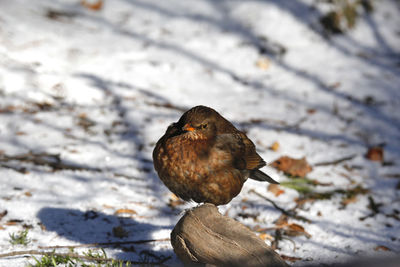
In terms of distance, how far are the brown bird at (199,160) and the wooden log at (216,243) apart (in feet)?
0.57

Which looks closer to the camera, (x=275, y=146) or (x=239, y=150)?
(x=239, y=150)

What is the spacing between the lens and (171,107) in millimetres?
5516

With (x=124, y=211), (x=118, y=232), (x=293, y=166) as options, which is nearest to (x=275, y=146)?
(x=293, y=166)

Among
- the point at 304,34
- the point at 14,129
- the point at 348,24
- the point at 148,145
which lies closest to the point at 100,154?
the point at 148,145

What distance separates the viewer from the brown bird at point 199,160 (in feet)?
9.39

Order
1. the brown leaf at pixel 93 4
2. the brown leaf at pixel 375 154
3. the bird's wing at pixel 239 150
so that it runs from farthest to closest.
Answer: the brown leaf at pixel 93 4, the brown leaf at pixel 375 154, the bird's wing at pixel 239 150

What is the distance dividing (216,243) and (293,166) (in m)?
2.09

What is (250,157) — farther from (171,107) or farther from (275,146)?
(171,107)

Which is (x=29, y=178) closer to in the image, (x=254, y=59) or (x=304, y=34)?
(x=254, y=59)

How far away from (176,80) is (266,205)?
280cm

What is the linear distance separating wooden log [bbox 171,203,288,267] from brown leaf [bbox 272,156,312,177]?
1813 millimetres

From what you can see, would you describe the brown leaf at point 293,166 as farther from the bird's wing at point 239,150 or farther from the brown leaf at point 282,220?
the bird's wing at point 239,150

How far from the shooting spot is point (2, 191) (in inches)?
141

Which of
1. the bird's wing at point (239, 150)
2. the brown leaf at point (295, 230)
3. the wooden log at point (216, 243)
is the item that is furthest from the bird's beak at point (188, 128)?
the brown leaf at point (295, 230)
